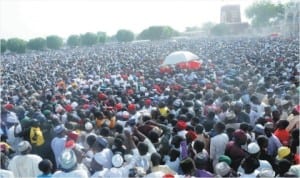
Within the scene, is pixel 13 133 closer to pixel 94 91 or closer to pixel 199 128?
pixel 199 128

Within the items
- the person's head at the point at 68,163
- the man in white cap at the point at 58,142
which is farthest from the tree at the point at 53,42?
the person's head at the point at 68,163

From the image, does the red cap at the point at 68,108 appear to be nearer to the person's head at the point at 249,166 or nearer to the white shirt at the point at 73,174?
the white shirt at the point at 73,174

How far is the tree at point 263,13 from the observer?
7742 centimetres

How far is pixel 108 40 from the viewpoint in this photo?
254ft

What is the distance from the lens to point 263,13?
79.6 m

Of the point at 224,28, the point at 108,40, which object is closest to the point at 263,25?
the point at 224,28

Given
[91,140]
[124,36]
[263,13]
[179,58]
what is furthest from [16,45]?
[91,140]

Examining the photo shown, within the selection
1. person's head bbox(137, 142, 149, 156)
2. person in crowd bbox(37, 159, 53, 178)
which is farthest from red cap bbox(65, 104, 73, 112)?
person in crowd bbox(37, 159, 53, 178)

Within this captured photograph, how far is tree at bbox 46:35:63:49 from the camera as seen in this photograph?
6988 cm

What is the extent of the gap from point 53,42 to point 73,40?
4088 mm

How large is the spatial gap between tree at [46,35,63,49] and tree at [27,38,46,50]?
0.79 meters

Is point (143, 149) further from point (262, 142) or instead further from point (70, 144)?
point (262, 142)

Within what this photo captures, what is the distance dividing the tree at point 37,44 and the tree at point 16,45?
46.8 inches

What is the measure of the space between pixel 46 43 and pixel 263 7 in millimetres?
35542
